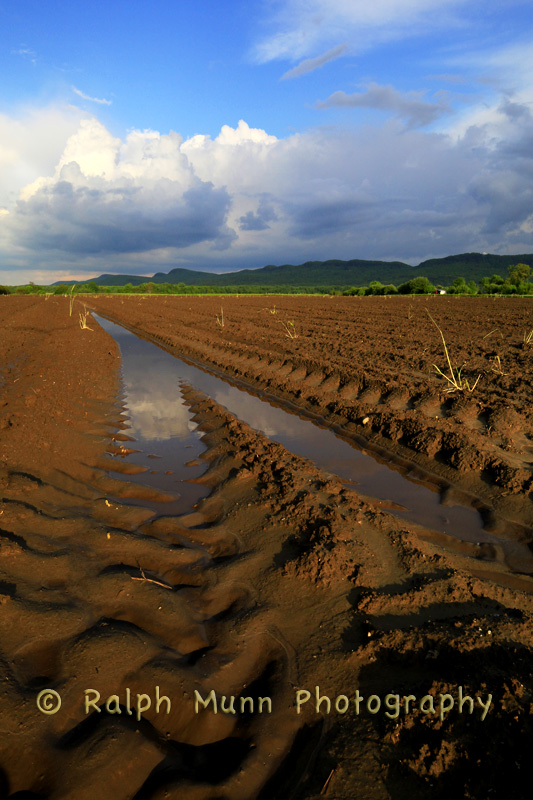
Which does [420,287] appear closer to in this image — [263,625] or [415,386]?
[415,386]

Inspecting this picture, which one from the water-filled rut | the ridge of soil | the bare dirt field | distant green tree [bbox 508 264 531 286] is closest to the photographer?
the bare dirt field

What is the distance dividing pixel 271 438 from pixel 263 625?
3.96 metres

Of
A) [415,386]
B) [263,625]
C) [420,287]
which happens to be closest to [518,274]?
[420,287]

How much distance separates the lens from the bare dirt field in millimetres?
1982

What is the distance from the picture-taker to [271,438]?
677cm

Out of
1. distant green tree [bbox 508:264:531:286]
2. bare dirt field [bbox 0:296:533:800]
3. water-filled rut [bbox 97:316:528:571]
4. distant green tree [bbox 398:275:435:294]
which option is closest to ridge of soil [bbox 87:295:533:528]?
bare dirt field [bbox 0:296:533:800]

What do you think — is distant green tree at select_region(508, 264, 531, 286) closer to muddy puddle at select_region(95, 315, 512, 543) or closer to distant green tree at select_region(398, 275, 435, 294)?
distant green tree at select_region(398, 275, 435, 294)

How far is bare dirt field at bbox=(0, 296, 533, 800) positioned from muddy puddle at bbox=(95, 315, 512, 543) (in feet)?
0.63

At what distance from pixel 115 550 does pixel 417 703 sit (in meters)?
2.56

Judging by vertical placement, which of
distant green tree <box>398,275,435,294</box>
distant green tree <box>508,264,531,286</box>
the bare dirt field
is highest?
distant green tree <box>508,264,531,286</box>

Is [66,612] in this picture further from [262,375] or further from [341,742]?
[262,375]

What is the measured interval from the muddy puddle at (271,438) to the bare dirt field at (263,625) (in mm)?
191

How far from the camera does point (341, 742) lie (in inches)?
84.4

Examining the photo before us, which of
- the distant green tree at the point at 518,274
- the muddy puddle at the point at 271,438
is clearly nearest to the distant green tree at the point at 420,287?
the distant green tree at the point at 518,274
